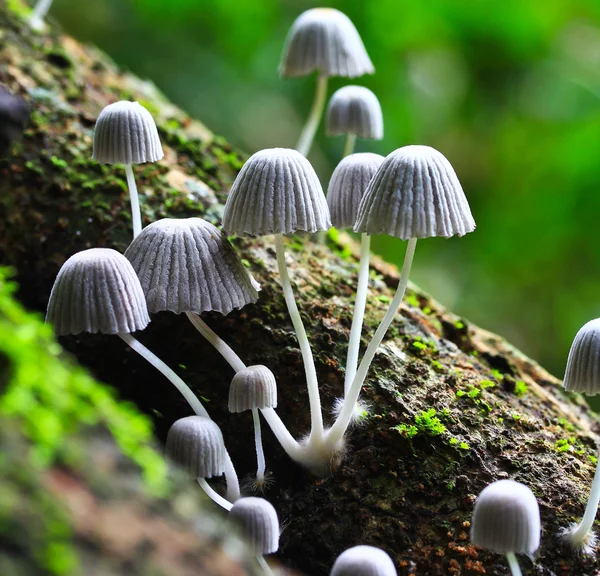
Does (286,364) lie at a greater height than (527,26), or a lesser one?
lesser

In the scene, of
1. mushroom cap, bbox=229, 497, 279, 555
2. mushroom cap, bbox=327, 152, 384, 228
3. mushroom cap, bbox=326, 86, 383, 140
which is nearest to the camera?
mushroom cap, bbox=229, 497, 279, 555

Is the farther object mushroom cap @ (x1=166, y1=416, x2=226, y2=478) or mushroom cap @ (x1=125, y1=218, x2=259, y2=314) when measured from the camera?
mushroom cap @ (x1=125, y1=218, x2=259, y2=314)

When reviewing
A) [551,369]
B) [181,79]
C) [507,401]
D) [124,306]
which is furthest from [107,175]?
[551,369]

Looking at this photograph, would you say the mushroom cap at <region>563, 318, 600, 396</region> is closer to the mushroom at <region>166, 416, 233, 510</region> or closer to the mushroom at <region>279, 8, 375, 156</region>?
the mushroom at <region>166, 416, 233, 510</region>

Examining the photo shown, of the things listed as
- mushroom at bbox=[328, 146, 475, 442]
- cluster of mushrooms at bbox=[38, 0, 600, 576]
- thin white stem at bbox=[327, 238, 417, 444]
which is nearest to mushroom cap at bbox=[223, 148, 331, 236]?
cluster of mushrooms at bbox=[38, 0, 600, 576]

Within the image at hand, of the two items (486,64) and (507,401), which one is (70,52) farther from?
(486,64)

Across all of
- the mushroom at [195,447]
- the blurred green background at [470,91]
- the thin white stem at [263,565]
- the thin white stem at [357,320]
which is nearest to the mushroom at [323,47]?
the thin white stem at [357,320]
